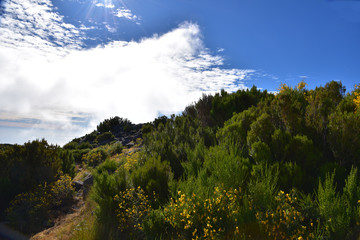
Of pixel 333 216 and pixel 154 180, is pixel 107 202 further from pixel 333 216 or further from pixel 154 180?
pixel 333 216

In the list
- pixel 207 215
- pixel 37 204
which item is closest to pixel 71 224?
pixel 37 204

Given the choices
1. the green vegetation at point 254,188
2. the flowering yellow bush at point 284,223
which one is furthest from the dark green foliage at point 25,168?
the flowering yellow bush at point 284,223

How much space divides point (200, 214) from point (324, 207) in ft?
6.68

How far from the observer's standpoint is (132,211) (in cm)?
492

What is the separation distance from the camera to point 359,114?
597 cm

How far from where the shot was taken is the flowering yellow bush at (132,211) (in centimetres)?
493

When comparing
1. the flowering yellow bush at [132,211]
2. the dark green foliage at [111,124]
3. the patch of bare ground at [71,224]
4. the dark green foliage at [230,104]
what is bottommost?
the patch of bare ground at [71,224]

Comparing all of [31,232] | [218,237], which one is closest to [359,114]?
[218,237]

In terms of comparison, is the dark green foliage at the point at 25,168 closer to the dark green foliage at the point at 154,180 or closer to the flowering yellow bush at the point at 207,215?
the dark green foliage at the point at 154,180

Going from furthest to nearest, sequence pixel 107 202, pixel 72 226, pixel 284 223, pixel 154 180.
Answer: pixel 72 226 → pixel 154 180 → pixel 107 202 → pixel 284 223

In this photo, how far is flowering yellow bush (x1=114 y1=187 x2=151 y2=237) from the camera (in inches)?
194

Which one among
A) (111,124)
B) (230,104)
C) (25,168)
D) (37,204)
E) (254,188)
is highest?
(111,124)

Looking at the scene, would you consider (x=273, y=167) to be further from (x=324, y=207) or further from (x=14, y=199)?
(x=14, y=199)

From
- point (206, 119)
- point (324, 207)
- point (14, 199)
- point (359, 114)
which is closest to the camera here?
point (324, 207)
